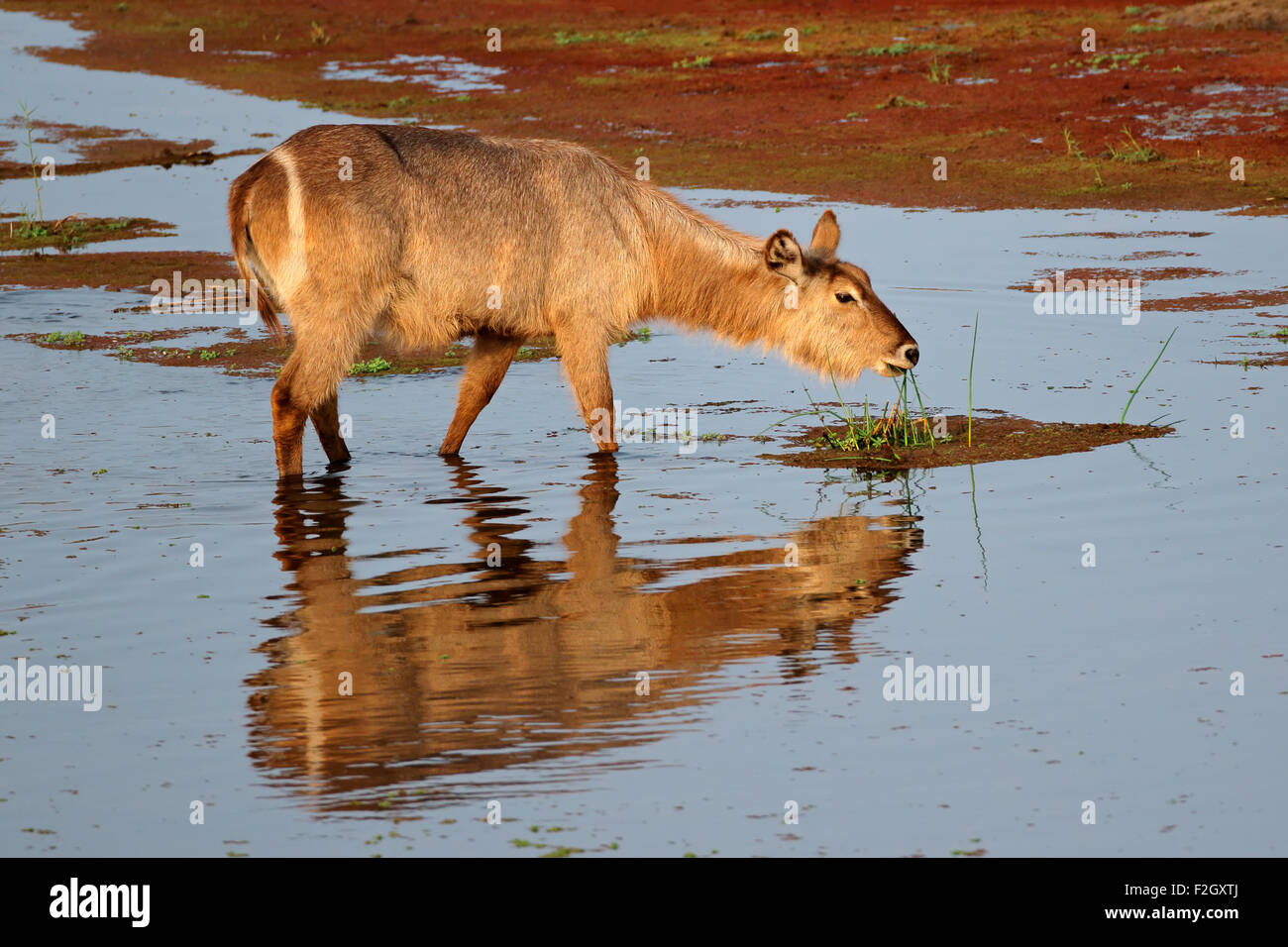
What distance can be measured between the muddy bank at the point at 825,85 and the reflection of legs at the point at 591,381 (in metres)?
9.26

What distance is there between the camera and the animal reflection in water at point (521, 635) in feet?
14.8

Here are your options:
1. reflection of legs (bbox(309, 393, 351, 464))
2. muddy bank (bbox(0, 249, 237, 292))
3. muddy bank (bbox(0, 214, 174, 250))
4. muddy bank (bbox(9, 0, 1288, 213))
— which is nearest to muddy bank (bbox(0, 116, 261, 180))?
muddy bank (bbox(9, 0, 1288, 213))

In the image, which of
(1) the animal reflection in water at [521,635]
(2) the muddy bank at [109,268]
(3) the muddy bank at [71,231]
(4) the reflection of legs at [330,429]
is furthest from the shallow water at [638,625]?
(3) the muddy bank at [71,231]

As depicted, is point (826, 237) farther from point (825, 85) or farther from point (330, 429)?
point (825, 85)

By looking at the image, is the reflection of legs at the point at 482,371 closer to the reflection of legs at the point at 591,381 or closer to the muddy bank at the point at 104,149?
the reflection of legs at the point at 591,381

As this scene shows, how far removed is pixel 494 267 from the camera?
7.81 meters

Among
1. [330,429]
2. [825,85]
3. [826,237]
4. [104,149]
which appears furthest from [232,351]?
[825,85]

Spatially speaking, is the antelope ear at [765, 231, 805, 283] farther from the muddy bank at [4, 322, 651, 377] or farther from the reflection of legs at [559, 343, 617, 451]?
the muddy bank at [4, 322, 651, 377]

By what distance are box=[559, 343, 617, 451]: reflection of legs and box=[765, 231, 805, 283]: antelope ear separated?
3.17ft

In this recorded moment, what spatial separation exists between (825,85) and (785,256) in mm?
16787

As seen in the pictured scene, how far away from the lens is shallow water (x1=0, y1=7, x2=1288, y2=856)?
4129 millimetres

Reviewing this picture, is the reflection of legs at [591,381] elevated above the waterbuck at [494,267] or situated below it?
below
